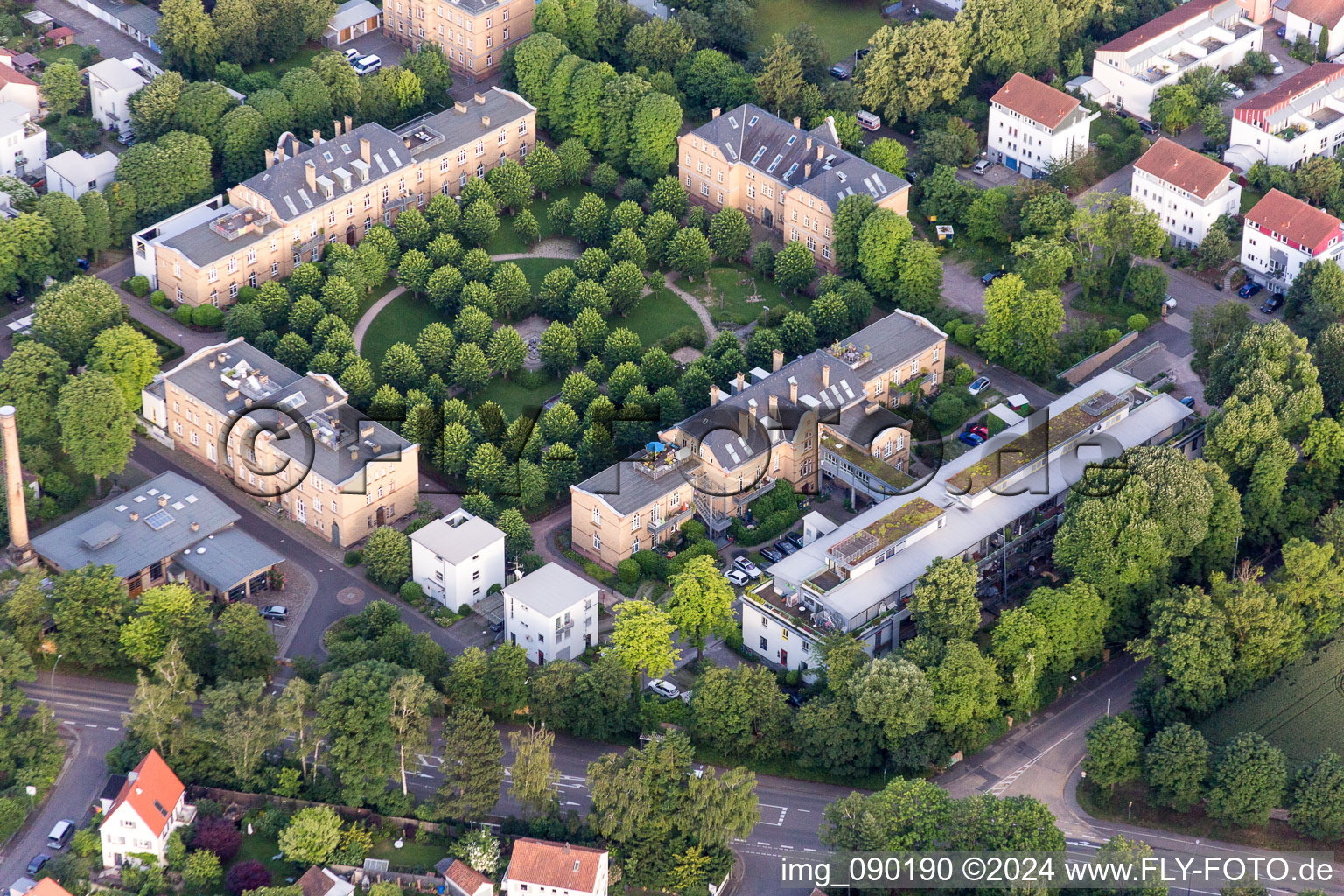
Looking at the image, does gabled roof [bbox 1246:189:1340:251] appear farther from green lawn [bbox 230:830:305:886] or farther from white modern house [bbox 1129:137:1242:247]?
green lawn [bbox 230:830:305:886]

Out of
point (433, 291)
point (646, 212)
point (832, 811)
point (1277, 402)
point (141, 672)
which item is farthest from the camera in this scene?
point (646, 212)

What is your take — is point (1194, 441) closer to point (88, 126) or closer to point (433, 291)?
point (433, 291)

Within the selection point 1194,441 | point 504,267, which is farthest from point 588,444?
point 1194,441

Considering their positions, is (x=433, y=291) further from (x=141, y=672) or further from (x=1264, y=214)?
(x=1264, y=214)

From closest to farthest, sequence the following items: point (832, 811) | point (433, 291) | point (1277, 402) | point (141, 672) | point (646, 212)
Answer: point (832, 811)
point (141, 672)
point (1277, 402)
point (433, 291)
point (646, 212)

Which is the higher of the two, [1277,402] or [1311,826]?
[1277,402]

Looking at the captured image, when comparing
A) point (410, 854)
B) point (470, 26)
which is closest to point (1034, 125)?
point (470, 26)

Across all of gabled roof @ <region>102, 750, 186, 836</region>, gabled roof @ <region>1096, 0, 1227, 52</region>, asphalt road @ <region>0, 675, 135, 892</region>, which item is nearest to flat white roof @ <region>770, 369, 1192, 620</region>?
gabled roof @ <region>102, 750, 186, 836</region>

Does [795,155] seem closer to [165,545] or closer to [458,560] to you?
[458,560]

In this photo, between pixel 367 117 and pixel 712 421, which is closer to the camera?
pixel 712 421
